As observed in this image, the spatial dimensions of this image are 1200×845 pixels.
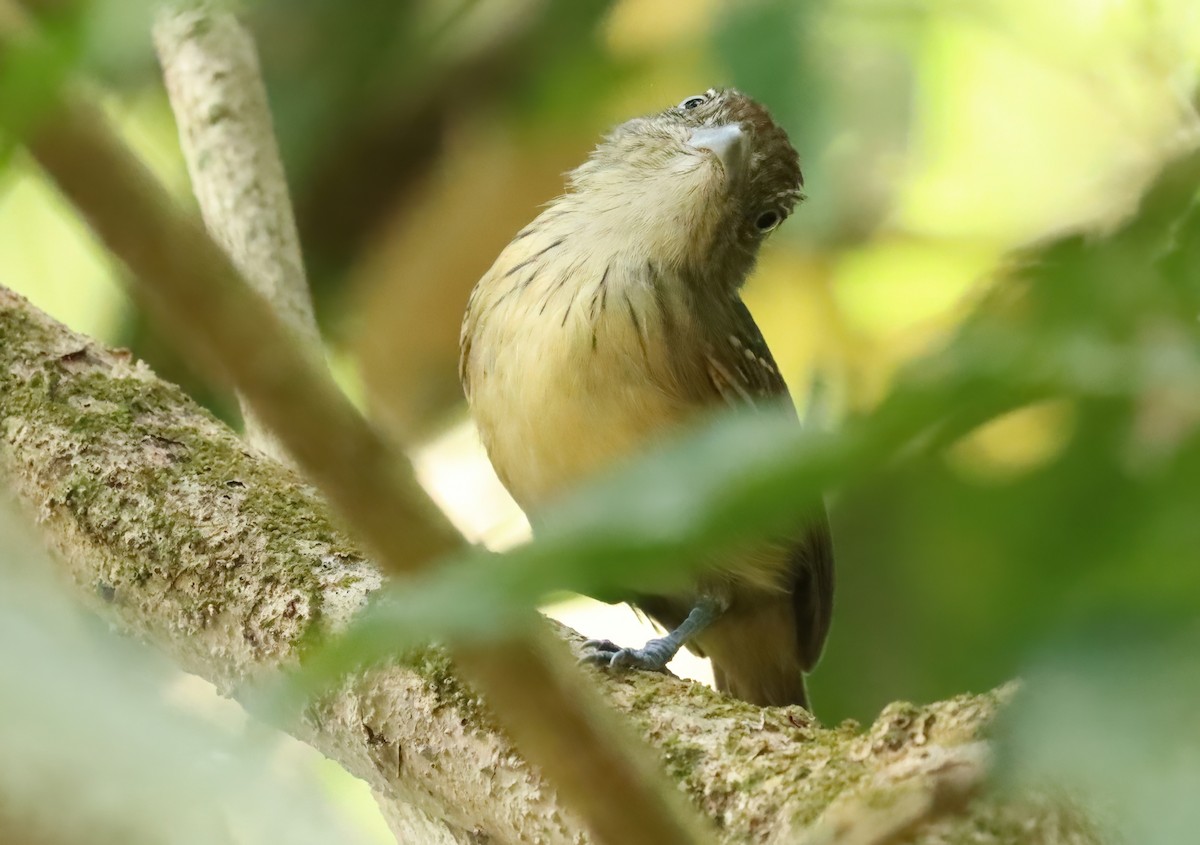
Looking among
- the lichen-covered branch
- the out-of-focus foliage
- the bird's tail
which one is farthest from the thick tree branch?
the bird's tail

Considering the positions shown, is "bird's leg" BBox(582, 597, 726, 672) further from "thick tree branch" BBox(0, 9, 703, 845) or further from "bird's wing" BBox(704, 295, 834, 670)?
"thick tree branch" BBox(0, 9, 703, 845)

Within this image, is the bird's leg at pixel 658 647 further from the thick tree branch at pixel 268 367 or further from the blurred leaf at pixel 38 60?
the blurred leaf at pixel 38 60

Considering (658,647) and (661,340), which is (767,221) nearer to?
(661,340)

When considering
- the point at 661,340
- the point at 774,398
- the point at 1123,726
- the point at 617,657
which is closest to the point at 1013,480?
the point at 1123,726

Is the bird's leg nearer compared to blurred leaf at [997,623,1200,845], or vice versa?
blurred leaf at [997,623,1200,845]

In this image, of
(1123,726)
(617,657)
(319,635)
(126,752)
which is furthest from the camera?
(617,657)

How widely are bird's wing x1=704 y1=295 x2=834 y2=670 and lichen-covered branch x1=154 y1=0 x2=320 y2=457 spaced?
86 centimetres

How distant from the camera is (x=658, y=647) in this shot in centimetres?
236

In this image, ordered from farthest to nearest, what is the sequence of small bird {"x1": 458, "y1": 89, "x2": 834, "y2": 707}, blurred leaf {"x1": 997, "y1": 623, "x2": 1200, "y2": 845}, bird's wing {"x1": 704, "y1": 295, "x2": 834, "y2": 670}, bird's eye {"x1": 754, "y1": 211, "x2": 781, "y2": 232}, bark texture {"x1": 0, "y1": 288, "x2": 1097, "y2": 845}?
bird's eye {"x1": 754, "y1": 211, "x2": 781, "y2": 232}, bird's wing {"x1": 704, "y1": 295, "x2": 834, "y2": 670}, small bird {"x1": 458, "y1": 89, "x2": 834, "y2": 707}, bark texture {"x1": 0, "y1": 288, "x2": 1097, "y2": 845}, blurred leaf {"x1": 997, "y1": 623, "x2": 1200, "y2": 845}

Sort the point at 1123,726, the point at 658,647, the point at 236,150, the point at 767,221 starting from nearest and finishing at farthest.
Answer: the point at 1123,726
the point at 658,647
the point at 236,150
the point at 767,221

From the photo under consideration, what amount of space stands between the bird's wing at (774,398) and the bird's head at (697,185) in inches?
6.4

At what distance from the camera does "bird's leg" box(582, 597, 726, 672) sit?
193 cm

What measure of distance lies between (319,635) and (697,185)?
152cm

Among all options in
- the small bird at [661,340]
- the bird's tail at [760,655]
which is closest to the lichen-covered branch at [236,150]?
the small bird at [661,340]
